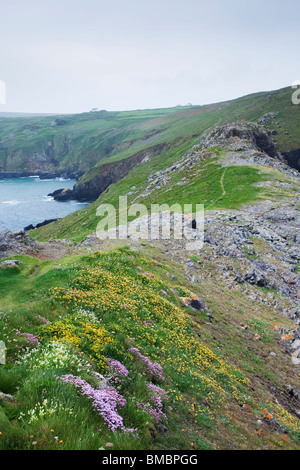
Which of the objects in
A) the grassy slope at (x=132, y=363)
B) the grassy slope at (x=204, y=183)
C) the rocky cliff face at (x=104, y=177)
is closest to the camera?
the grassy slope at (x=132, y=363)

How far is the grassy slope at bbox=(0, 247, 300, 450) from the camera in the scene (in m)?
6.41

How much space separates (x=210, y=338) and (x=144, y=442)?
1184 centimetres

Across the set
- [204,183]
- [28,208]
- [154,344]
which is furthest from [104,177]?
[154,344]

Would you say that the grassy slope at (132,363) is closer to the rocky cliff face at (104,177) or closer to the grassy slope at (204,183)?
the grassy slope at (204,183)

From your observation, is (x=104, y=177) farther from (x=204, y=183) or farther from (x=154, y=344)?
(x=154, y=344)

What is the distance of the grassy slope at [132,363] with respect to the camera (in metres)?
6.41

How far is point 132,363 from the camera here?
33.8 feet

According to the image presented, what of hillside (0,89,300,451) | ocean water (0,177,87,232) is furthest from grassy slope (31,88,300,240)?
ocean water (0,177,87,232)

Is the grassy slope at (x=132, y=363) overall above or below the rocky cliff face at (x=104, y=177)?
below

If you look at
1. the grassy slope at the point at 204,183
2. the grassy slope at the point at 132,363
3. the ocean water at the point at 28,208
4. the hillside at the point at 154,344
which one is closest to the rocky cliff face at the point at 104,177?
the grassy slope at the point at 204,183

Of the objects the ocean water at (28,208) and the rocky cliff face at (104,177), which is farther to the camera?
the rocky cliff face at (104,177)

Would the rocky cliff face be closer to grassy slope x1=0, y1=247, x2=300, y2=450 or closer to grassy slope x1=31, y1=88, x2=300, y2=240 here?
grassy slope x1=31, y1=88, x2=300, y2=240

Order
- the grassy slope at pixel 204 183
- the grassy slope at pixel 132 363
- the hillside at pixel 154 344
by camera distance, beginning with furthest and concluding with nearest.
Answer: the grassy slope at pixel 204 183 → the hillside at pixel 154 344 → the grassy slope at pixel 132 363
